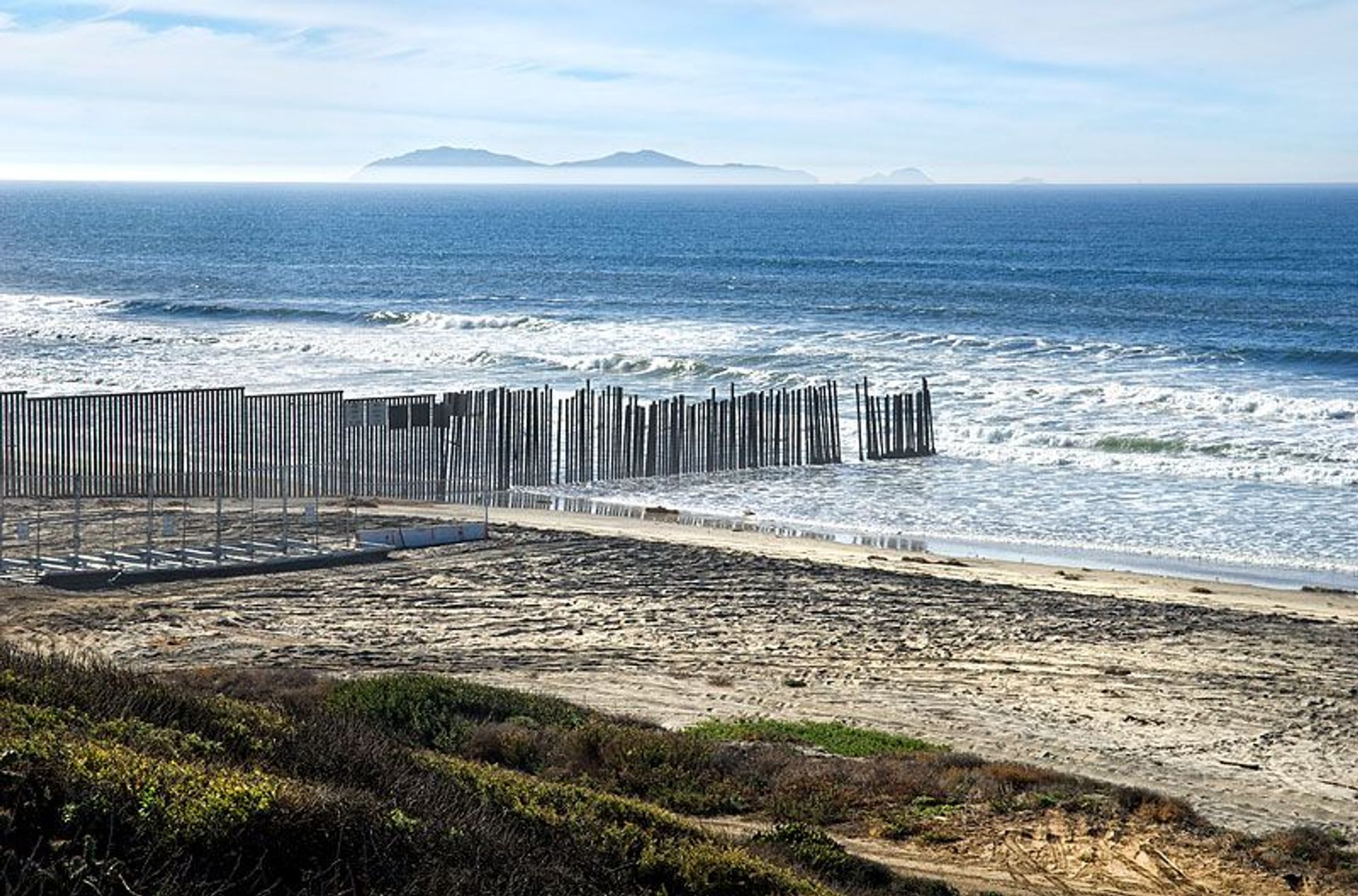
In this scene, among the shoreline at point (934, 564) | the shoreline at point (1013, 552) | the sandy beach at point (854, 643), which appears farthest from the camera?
the shoreline at point (1013, 552)

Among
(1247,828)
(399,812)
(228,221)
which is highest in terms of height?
(228,221)

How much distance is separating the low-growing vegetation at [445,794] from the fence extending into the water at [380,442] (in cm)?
1039

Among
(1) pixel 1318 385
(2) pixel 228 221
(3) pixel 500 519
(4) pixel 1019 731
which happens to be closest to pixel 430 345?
(1) pixel 1318 385

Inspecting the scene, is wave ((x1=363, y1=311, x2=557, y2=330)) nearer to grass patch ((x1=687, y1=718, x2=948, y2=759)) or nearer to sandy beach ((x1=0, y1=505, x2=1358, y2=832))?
sandy beach ((x1=0, y1=505, x2=1358, y2=832))

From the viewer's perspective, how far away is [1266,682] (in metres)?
16.1

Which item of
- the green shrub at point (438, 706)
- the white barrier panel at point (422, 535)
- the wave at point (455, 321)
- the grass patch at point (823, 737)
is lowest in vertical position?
the grass patch at point (823, 737)

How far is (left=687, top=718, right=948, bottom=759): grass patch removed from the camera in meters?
13.0

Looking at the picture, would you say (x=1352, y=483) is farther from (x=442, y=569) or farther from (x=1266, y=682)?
(x=442, y=569)

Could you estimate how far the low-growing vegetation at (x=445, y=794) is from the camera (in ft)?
21.5

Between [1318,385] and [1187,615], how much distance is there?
85.2 ft

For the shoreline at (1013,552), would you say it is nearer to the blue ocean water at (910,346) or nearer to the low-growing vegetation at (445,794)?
the blue ocean water at (910,346)

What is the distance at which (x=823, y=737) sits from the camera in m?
13.3

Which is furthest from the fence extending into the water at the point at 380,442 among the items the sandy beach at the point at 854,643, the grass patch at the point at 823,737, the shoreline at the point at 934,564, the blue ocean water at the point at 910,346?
the grass patch at the point at 823,737

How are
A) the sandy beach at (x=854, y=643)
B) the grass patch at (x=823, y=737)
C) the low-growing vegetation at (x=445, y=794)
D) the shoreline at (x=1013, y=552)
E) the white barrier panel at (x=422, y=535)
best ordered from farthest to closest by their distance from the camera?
the shoreline at (x=1013, y=552)
the white barrier panel at (x=422, y=535)
the sandy beach at (x=854, y=643)
the grass patch at (x=823, y=737)
the low-growing vegetation at (x=445, y=794)
